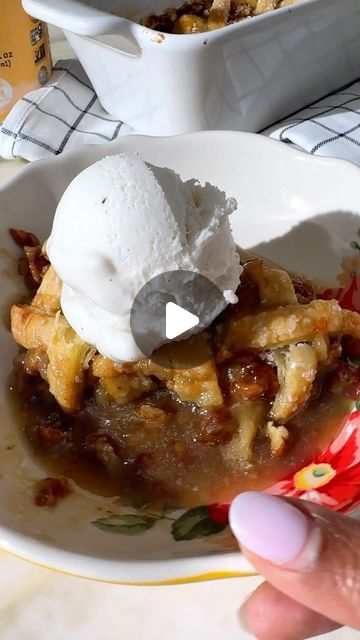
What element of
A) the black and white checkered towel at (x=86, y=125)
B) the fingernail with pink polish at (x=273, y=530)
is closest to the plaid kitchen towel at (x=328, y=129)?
the black and white checkered towel at (x=86, y=125)

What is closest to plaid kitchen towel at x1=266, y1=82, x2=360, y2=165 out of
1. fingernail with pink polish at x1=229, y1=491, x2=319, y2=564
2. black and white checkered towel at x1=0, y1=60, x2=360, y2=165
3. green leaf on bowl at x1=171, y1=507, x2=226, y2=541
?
black and white checkered towel at x1=0, y1=60, x2=360, y2=165

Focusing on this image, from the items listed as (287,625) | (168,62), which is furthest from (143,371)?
(168,62)

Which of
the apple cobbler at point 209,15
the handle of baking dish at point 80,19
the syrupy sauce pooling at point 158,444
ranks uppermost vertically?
the handle of baking dish at point 80,19

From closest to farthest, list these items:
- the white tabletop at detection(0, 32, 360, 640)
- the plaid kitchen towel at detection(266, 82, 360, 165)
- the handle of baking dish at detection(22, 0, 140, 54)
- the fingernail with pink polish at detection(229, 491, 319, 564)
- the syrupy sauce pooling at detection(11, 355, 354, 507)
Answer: the fingernail with pink polish at detection(229, 491, 319, 564) → the white tabletop at detection(0, 32, 360, 640) → the syrupy sauce pooling at detection(11, 355, 354, 507) → the handle of baking dish at detection(22, 0, 140, 54) → the plaid kitchen towel at detection(266, 82, 360, 165)

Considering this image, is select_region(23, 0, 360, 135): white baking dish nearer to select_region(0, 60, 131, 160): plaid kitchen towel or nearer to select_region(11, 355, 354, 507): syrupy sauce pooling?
select_region(0, 60, 131, 160): plaid kitchen towel

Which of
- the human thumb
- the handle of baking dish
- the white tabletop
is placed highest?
the handle of baking dish

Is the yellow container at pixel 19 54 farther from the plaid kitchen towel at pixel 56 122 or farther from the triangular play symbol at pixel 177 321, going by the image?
the triangular play symbol at pixel 177 321

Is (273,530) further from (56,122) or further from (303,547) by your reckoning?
(56,122)
